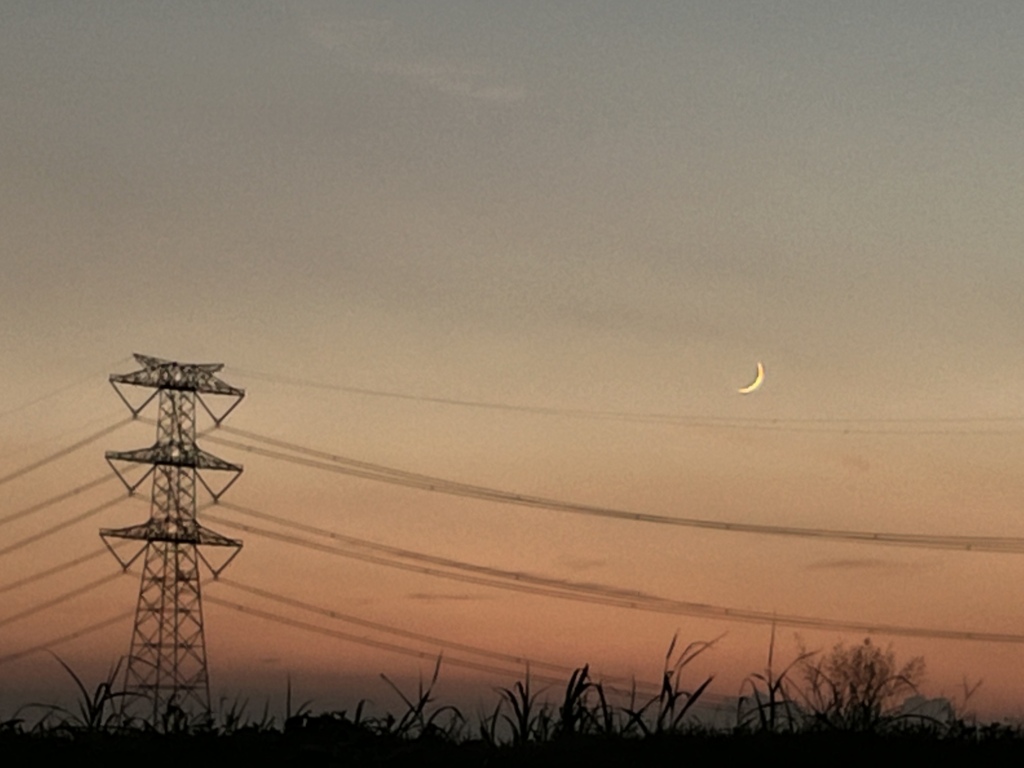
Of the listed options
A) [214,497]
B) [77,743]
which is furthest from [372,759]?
[214,497]

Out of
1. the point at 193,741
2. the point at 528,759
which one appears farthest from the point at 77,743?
the point at 528,759

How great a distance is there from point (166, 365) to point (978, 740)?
201 ft

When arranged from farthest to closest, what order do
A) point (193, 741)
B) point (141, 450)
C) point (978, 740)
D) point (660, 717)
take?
point (141, 450) < point (978, 740) < point (660, 717) < point (193, 741)

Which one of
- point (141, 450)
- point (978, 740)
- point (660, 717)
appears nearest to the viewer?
point (660, 717)

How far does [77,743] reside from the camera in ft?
32.9

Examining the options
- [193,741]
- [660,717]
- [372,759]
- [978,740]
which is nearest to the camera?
[372,759]

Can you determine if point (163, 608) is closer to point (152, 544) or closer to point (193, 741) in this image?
point (152, 544)

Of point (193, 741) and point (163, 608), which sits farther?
point (163, 608)

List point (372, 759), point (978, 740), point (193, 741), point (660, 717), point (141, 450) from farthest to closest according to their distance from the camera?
point (141, 450)
point (978, 740)
point (660, 717)
point (193, 741)
point (372, 759)

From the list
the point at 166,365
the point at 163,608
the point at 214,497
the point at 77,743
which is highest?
the point at 166,365

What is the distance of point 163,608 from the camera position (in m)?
69.8

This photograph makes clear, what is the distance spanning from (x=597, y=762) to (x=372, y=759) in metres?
1.35

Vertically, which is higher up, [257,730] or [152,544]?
[152,544]

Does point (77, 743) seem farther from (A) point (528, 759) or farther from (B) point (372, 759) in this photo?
(A) point (528, 759)
